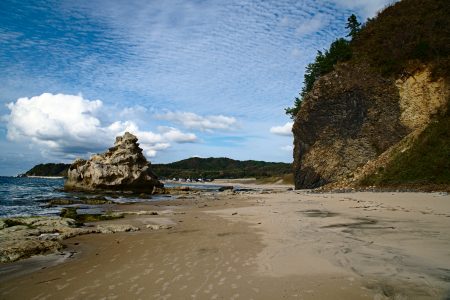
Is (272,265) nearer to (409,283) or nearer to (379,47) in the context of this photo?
(409,283)

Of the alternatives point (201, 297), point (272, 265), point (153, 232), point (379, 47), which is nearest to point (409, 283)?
point (272, 265)

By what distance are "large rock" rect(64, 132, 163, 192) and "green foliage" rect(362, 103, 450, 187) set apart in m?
29.2

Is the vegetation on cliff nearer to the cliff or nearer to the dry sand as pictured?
the cliff

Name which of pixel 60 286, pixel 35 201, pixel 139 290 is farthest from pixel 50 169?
pixel 139 290

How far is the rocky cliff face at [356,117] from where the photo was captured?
1351 inches

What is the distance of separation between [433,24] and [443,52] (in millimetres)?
5817

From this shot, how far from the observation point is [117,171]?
149 ft

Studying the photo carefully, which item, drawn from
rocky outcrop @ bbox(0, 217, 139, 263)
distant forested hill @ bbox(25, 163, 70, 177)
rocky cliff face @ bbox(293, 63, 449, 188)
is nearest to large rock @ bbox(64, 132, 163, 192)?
rocky cliff face @ bbox(293, 63, 449, 188)

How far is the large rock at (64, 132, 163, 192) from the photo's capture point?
149ft

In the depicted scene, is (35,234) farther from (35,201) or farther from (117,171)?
(117,171)

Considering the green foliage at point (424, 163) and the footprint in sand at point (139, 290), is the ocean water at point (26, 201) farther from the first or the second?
the green foliage at point (424, 163)

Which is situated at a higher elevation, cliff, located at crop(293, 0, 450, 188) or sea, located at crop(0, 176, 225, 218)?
cliff, located at crop(293, 0, 450, 188)

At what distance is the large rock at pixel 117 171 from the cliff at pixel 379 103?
70.6 feet

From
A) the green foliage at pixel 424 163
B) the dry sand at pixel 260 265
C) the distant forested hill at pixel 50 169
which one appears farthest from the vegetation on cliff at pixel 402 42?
the distant forested hill at pixel 50 169
